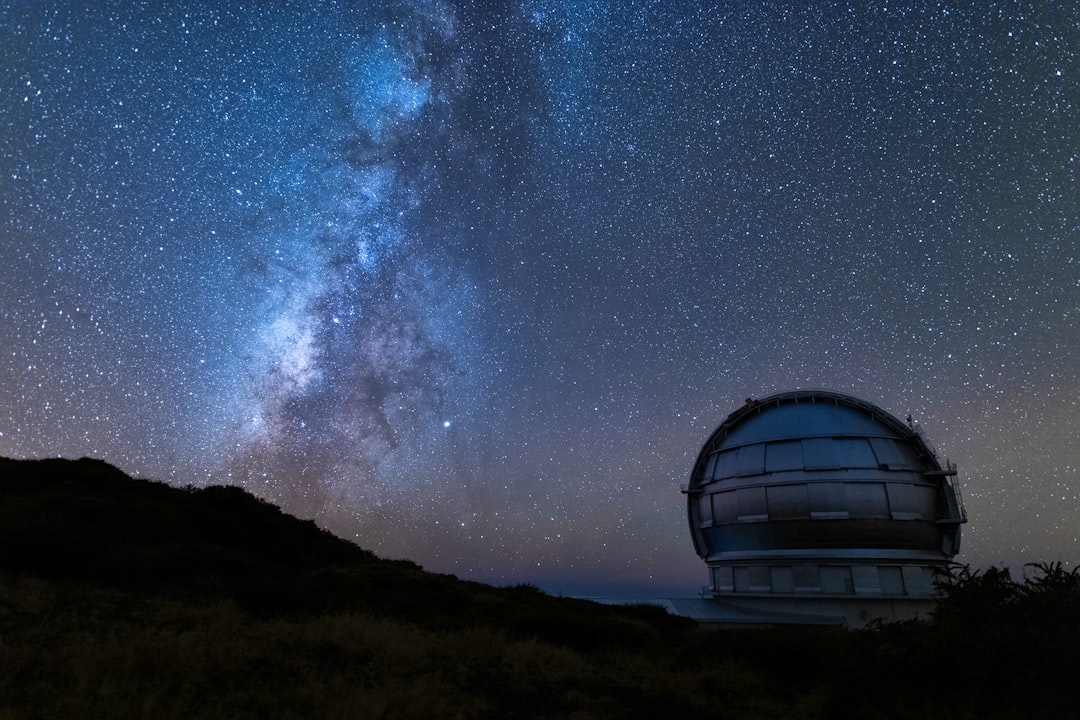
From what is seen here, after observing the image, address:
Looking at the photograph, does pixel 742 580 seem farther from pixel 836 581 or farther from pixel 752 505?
pixel 836 581

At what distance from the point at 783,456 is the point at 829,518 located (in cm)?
307

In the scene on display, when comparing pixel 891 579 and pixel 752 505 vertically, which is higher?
pixel 752 505

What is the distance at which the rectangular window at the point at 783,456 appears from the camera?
82.8 feet

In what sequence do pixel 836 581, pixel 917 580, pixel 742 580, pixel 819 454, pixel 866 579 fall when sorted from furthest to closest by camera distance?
pixel 742 580 → pixel 819 454 → pixel 917 580 → pixel 836 581 → pixel 866 579

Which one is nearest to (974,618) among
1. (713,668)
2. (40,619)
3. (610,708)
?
(713,668)

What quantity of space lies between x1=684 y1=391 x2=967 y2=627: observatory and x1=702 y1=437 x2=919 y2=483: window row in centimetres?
4

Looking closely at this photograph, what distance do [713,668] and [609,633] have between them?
12.7 feet

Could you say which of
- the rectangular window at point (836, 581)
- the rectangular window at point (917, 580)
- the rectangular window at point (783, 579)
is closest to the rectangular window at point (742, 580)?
the rectangular window at point (783, 579)

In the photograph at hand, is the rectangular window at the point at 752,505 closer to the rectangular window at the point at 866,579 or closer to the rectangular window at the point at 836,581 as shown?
the rectangular window at the point at 836,581

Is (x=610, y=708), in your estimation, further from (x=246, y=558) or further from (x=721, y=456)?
(x=721, y=456)

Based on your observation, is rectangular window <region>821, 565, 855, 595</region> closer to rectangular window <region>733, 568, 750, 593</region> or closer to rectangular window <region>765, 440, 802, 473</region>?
rectangular window <region>733, 568, 750, 593</region>

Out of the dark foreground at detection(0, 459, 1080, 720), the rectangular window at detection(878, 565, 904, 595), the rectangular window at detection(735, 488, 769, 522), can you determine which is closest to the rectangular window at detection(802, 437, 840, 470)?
the rectangular window at detection(735, 488, 769, 522)

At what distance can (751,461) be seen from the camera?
2658 cm

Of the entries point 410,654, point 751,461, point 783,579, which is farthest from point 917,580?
point 410,654
